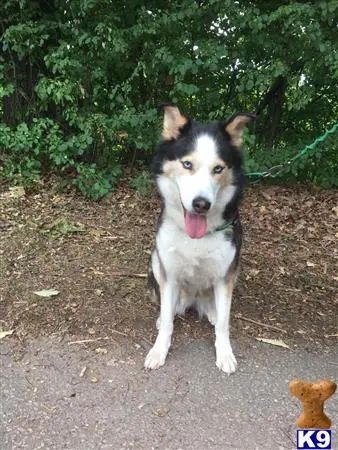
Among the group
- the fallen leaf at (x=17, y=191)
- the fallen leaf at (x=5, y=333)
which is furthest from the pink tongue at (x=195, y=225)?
the fallen leaf at (x=17, y=191)

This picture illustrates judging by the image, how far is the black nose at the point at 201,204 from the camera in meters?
2.70

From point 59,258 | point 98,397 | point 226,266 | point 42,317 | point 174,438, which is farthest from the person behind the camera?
point 59,258

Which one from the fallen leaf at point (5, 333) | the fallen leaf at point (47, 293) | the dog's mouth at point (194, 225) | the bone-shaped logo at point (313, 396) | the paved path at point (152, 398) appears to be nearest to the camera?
the bone-shaped logo at point (313, 396)

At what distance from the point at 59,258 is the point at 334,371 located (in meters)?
2.50

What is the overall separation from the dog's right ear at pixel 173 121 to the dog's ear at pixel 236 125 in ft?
0.89

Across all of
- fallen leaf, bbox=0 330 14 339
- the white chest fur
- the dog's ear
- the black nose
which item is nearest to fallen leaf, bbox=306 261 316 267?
the white chest fur

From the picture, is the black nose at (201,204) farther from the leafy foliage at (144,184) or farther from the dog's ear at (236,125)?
the leafy foliage at (144,184)

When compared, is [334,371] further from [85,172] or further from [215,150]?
[85,172]

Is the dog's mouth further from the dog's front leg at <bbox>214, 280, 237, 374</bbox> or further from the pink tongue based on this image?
the dog's front leg at <bbox>214, 280, 237, 374</bbox>

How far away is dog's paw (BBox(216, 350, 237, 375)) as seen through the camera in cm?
309

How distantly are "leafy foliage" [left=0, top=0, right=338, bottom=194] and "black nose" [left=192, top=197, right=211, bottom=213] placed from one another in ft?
8.32

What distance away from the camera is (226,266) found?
3.12 m

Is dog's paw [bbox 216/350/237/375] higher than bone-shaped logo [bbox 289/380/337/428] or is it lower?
lower

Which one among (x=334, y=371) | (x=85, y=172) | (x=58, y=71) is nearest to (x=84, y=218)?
(x=85, y=172)
